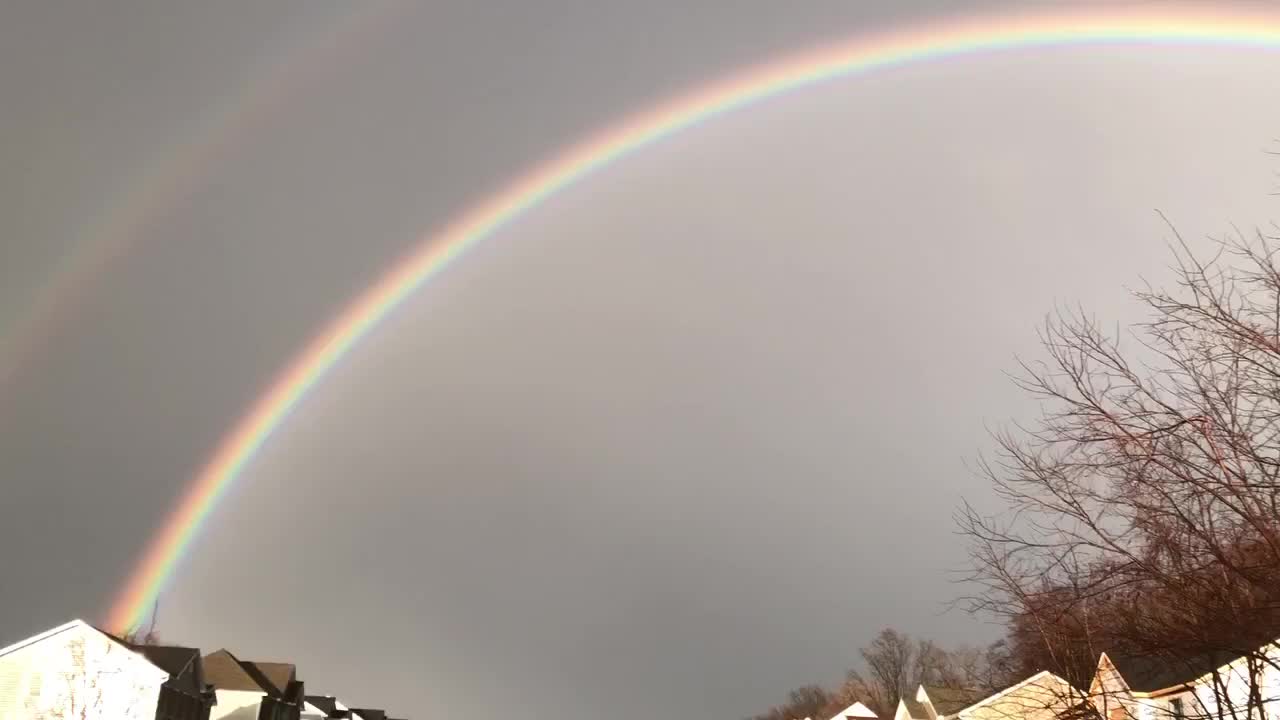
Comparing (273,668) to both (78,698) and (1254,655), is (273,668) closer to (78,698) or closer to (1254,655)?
(78,698)

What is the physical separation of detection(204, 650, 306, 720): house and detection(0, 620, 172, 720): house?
1335 cm

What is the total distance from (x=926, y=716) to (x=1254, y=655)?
252 feet

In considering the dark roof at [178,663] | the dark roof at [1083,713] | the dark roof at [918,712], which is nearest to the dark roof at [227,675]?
the dark roof at [178,663]

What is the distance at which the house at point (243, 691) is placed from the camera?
199 ft

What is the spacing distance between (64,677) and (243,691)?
17645 millimetres

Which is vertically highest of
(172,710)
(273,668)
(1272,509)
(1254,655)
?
(273,668)

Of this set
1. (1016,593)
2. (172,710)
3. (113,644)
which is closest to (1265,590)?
(1016,593)

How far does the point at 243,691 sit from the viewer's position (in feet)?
201

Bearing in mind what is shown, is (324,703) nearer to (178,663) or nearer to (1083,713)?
(178,663)

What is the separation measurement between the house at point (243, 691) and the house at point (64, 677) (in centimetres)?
1335

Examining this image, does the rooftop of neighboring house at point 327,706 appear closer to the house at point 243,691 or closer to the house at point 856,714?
the house at point 243,691

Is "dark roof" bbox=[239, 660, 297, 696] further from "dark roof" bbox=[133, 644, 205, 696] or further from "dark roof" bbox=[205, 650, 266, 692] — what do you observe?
"dark roof" bbox=[133, 644, 205, 696]

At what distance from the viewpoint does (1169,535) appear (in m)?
7.47

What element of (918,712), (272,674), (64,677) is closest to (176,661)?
(64,677)
